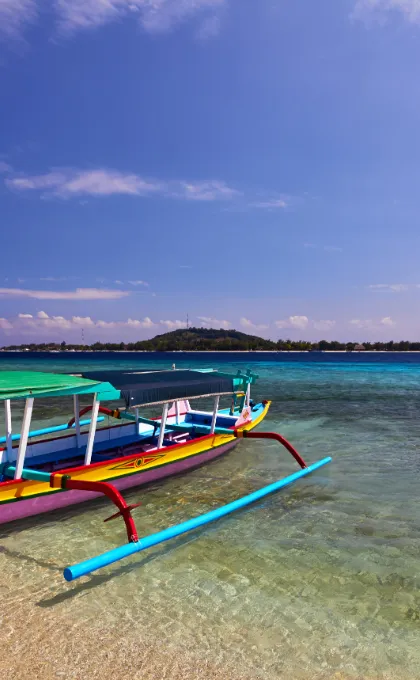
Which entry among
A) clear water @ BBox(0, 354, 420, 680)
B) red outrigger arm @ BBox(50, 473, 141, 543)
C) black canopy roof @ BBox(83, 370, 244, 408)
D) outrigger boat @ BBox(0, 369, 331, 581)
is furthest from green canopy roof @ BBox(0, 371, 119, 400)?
clear water @ BBox(0, 354, 420, 680)

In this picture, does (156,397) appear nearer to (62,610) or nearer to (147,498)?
(147,498)

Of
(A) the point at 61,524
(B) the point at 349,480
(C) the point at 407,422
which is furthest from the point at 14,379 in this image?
(C) the point at 407,422

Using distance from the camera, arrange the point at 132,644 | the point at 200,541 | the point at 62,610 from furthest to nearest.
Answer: the point at 200,541 < the point at 62,610 < the point at 132,644

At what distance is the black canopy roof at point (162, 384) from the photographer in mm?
11859

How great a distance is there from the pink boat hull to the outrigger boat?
23mm

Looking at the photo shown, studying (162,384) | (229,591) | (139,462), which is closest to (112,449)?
(139,462)

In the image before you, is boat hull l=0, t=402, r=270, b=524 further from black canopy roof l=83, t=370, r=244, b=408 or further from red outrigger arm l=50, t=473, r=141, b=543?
black canopy roof l=83, t=370, r=244, b=408

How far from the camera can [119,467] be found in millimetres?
11445

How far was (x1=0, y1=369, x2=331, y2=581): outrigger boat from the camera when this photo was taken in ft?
29.7

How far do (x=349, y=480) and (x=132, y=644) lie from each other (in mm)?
10043

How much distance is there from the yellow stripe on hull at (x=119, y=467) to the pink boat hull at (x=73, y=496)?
203 millimetres

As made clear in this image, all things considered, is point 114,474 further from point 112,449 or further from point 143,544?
point 143,544

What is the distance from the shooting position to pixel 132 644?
6055 mm

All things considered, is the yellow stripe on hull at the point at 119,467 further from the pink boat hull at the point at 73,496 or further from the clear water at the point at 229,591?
the clear water at the point at 229,591
